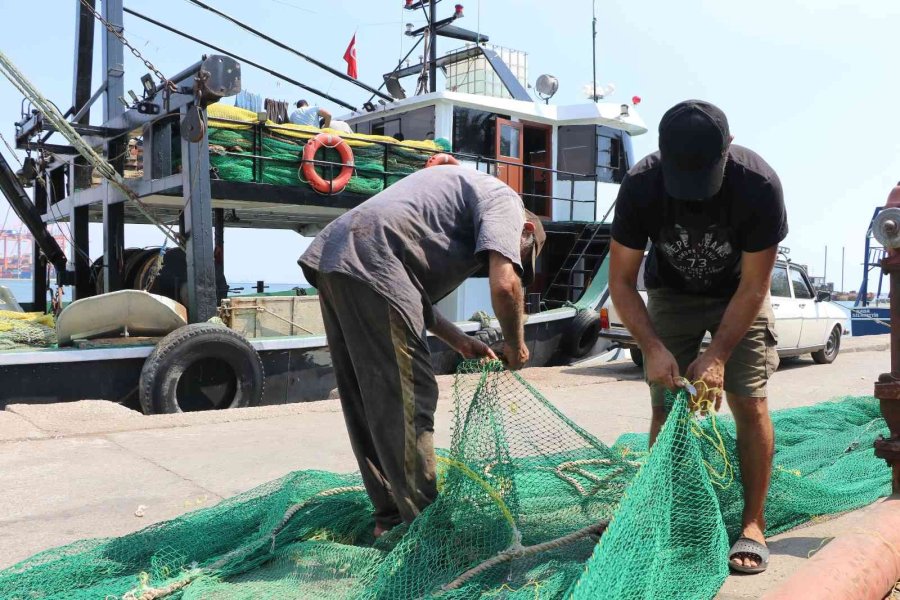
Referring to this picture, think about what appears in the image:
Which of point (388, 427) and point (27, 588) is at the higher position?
point (388, 427)

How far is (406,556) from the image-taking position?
102 inches

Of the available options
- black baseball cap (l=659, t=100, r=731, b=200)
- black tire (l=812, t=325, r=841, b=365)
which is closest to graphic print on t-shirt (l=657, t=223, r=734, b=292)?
black baseball cap (l=659, t=100, r=731, b=200)

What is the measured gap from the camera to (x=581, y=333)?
11.3 m

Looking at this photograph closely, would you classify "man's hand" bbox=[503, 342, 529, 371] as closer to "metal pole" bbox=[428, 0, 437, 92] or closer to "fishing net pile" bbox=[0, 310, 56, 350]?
"fishing net pile" bbox=[0, 310, 56, 350]

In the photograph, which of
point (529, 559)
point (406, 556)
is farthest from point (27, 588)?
point (529, 559)

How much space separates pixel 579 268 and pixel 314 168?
514cm

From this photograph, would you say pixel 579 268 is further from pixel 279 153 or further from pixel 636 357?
pixel 279 153

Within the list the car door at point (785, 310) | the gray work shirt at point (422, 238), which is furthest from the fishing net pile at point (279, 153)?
the gray work shirt at point (422, 238)

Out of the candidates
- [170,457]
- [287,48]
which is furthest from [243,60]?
[170,457]

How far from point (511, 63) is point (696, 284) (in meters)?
12.0

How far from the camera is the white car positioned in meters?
10.5

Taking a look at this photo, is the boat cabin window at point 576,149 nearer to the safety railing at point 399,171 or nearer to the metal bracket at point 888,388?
the safety railing at point 399,171

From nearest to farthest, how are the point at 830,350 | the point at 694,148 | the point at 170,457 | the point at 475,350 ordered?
the point at 694,148 → the point at 475,350 → the point at 170,457 → the point at 830,350

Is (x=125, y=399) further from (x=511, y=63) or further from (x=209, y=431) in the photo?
(x=511, y=63)
